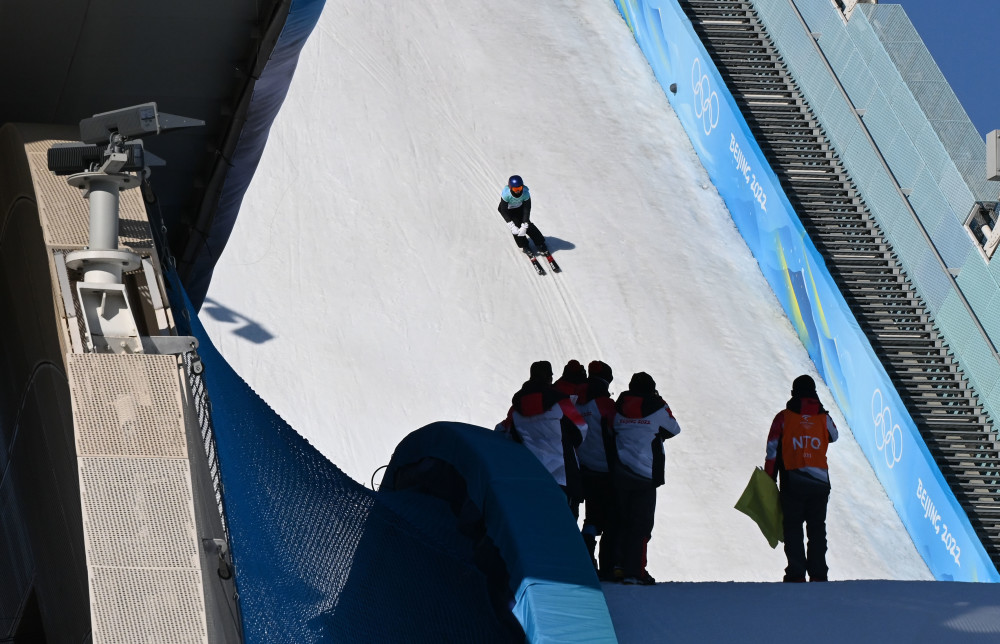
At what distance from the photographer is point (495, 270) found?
561 inches

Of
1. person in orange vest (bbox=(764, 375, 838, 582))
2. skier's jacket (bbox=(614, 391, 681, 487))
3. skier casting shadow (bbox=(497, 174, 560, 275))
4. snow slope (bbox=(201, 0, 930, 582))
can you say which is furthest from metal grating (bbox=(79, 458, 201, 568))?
skier casting shadow (bbox=(497, 174, 560, 275))

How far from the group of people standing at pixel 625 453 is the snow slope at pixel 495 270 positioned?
3.37m

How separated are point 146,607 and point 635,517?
295 centimetres

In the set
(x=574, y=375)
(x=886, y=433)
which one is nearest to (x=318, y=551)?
(x=574, y=375)

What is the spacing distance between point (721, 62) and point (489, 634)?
11.8m

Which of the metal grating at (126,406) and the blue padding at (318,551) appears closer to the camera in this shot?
the metal grating at (126,406)

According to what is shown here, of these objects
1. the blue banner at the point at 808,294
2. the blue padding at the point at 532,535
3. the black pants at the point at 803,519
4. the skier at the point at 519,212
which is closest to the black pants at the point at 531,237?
the skier at the point at 519,212

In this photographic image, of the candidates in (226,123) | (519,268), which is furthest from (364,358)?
(226,123)

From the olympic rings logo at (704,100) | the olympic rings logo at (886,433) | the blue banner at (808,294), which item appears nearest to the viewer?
the blue banner at (808,294)

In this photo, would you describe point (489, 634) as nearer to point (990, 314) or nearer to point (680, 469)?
point (680, 469)

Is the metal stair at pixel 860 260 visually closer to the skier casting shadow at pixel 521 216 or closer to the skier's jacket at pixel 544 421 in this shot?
the skier casting shadow at pixel 521 216

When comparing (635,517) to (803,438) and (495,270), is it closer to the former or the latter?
(803,438)

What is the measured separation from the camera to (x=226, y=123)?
8547 mm

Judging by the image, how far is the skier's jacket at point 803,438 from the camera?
24.1 feet
